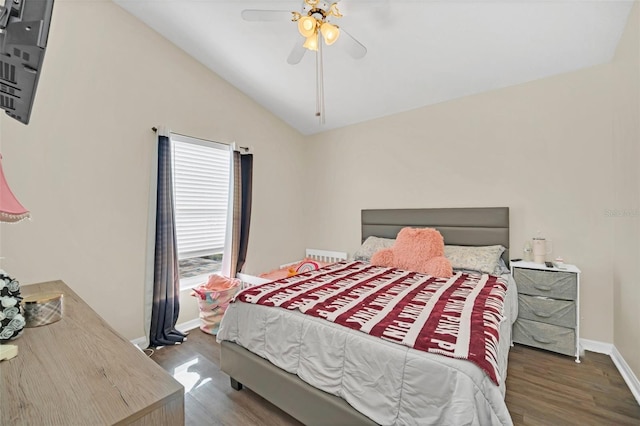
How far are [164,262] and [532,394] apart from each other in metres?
3.29

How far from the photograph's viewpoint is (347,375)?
1.52 metres

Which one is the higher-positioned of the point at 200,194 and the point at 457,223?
the point at 200,194

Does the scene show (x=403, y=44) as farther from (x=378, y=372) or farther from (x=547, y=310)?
(x=547, y=310)

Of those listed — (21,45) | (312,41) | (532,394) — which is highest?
(312,41)

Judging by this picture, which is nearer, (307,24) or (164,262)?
(307,24)

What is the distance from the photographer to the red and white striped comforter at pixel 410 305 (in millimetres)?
1386

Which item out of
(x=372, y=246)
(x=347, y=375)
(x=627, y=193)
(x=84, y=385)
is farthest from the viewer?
(x=372, y=246)

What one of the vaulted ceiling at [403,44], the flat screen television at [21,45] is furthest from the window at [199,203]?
the flat screen television at [21,45]

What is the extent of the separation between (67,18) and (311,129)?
290cm

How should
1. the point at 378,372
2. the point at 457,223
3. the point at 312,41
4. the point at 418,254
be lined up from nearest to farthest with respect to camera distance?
the point at 378,372, the point at 312,41, the point at 418,254, the point at 457,223

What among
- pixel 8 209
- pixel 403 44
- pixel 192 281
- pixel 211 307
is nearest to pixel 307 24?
pixel 403 44

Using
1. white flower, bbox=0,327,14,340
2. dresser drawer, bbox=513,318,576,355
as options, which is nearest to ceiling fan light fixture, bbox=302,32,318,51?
white flower, bbox=0,327,14,340

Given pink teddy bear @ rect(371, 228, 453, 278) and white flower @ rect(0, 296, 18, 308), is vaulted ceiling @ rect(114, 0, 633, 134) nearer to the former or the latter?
pink teddy bear @ rect(371, 228, 453, 278)

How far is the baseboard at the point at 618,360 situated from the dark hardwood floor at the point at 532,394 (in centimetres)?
4
